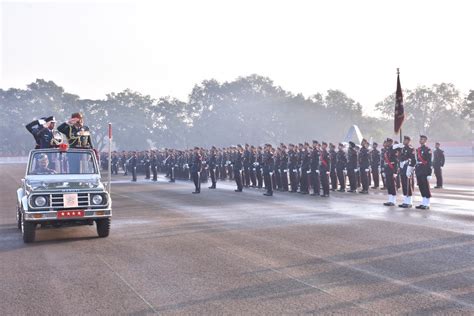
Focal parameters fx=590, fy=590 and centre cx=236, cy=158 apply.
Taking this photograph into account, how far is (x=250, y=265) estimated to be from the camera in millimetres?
8602

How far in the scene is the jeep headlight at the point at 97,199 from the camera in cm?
1102

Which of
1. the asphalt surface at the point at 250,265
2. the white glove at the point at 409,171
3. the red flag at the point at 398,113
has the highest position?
the red flag at the point at 398,113

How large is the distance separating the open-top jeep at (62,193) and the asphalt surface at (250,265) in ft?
1.47

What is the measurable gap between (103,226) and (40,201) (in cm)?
137

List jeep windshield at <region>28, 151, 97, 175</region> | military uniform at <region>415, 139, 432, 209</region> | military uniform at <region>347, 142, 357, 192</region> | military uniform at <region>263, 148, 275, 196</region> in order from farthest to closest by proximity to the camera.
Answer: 1. military uniform at <region>347, 142, 357, 192</region>
2. military uniform at <region>263, 148, 275, 196</region>
3. military uniform at <region>415, 139, 432, 209</region>
4. jeep windshield at <region>28, 151, 97, 175</region>

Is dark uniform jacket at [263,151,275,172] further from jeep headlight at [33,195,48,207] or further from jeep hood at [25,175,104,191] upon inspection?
jeep headlight at [33,195,48,207]

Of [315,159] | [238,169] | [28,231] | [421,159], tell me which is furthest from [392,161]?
[28,231]

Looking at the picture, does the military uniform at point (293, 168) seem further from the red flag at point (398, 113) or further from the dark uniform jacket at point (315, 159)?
the red flag at point (398, 113)

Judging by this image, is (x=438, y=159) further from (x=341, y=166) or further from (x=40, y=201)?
(x=40, y=201)

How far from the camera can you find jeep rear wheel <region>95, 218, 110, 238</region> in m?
11.4

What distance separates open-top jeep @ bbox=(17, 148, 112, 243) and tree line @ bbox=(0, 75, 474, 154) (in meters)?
64.9

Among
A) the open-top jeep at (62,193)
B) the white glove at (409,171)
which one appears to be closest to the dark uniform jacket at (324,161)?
the white glove at (409,171)

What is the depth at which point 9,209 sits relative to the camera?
61.8 ft

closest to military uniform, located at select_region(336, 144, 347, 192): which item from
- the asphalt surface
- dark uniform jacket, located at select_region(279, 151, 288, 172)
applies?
dark uniform jacket, located at select_region(279, 151, 288, 172)
